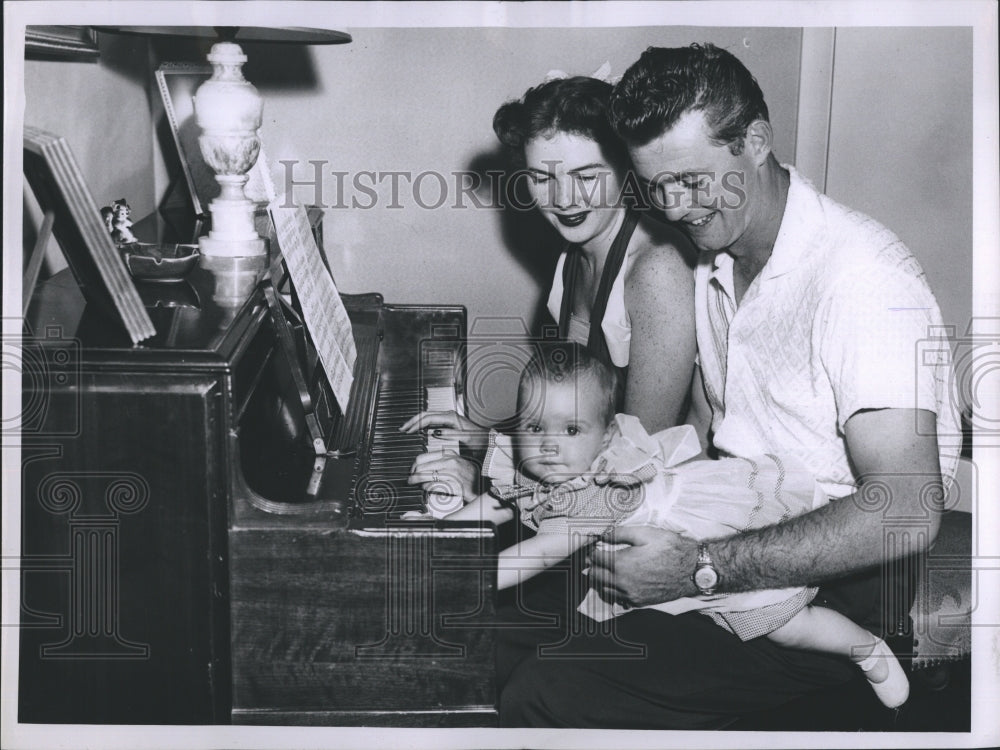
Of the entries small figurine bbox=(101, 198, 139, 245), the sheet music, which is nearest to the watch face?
the sheet music

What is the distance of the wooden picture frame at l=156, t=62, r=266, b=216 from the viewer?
7.16ft

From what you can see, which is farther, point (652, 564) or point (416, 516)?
point (652, 564)

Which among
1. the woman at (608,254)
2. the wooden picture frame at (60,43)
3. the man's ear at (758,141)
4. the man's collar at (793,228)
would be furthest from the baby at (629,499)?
the wooden picture frame at (60,43)

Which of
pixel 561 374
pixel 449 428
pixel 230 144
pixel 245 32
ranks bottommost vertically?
pixel 449 428

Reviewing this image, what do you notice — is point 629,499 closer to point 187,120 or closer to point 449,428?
point 449,428

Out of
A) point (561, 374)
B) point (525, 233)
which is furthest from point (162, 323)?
point (525, 233)

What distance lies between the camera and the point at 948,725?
1.72m

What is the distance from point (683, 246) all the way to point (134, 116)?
4.35 feet

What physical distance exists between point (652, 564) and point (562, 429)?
0.28 metres

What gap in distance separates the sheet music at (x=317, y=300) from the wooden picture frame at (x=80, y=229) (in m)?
0.29

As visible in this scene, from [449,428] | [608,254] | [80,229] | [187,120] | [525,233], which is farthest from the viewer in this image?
[525,233]

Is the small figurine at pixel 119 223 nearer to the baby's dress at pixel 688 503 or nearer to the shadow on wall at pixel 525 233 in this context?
the baby's dress at pixel 688 503

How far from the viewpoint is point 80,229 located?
1298mm

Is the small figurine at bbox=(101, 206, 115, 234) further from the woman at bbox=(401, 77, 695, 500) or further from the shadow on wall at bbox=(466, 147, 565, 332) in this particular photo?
the shadow on wall at bbox=(466, 147, 565, 332)
